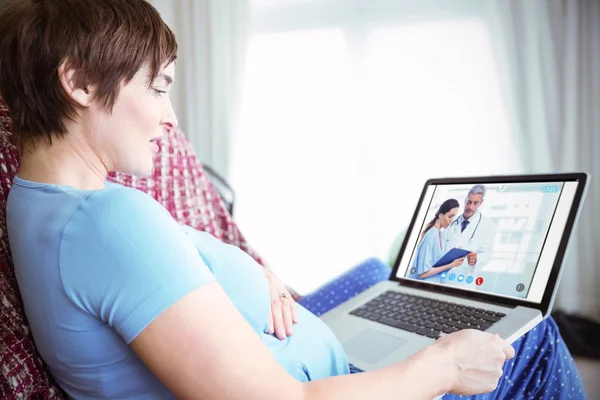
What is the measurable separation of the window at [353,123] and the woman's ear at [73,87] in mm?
2278

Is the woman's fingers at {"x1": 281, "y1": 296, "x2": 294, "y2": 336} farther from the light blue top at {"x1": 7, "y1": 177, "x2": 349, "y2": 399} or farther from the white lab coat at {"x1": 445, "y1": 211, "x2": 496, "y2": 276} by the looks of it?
the white lab coat at {"x1": 445, "y1": 211, "x2": 496, "y2": 276}

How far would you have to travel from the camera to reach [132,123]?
0.66 meters

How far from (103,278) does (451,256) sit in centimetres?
75

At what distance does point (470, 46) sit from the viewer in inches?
100

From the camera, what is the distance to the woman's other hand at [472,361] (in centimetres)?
66

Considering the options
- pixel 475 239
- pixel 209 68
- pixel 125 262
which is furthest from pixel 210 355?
pixel 209 68

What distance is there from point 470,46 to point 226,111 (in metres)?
1.48

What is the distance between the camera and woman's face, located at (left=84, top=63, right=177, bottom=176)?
0.65 metres

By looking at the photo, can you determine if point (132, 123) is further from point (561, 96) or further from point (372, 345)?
point (561, 96)

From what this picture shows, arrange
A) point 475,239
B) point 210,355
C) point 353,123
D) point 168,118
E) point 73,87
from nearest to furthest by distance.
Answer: point 210,355, point 73,87, point 168,118, point 475,239, point 353,123

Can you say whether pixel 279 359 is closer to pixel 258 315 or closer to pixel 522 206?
pixel 258 315

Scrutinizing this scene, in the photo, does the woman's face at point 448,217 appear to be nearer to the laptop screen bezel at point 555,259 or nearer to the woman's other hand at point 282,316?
the laptop screen bezel at point 555,259

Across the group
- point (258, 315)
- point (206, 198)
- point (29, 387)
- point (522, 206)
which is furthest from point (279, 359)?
point (206, 198)

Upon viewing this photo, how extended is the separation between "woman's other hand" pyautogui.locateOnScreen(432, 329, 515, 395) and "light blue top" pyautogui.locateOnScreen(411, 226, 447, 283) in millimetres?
357
